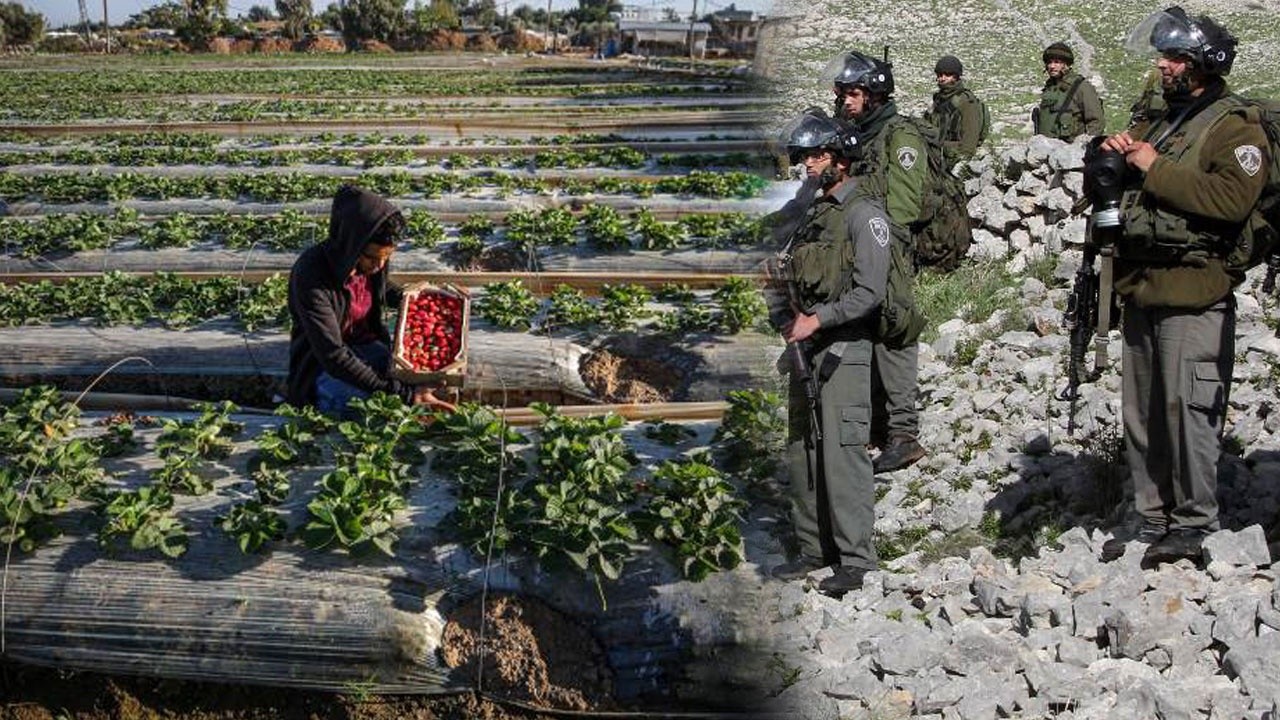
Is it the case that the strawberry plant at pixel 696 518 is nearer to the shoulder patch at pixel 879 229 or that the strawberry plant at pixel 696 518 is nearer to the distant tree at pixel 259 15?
the shoulder patch at pixel 879 229

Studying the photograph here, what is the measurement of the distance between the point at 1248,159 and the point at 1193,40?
1.53ft

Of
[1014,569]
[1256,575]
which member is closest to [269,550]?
[1014,569]

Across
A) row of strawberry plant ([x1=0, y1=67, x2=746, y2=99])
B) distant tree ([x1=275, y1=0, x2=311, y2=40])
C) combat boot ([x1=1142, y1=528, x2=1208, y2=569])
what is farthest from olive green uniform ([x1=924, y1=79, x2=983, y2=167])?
distant tree ([x1=275, y1=0, x2=311, y2=40])

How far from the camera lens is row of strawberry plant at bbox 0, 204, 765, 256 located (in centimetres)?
912

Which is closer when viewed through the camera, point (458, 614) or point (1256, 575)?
point (458, 614)

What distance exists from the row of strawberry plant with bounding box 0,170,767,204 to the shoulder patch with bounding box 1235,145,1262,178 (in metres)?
7.05

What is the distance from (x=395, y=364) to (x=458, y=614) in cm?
150

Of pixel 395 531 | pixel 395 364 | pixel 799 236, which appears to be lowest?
pixel 395 531

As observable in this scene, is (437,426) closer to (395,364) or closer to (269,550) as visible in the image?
(395,364)

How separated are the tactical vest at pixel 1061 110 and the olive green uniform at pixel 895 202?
421 cm

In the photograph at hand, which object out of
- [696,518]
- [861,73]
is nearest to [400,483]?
[696,518]

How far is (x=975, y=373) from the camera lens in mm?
6910

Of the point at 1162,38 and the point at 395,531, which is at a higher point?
the point at 1162,38

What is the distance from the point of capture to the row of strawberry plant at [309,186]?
11.7 metres
